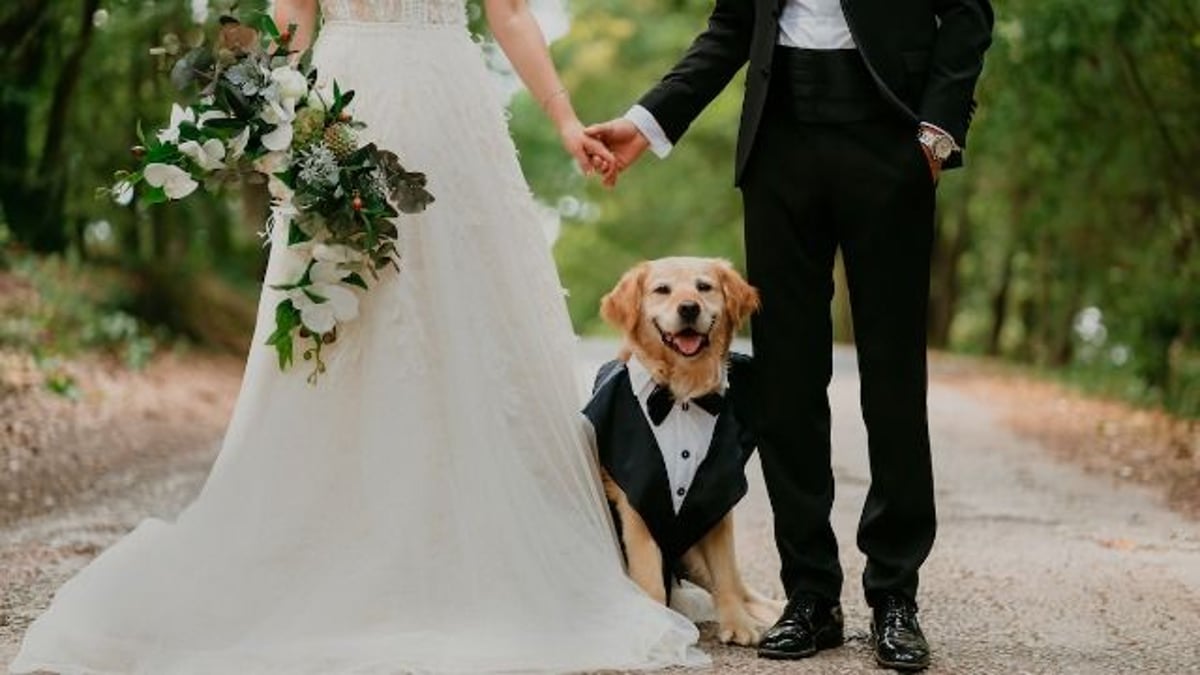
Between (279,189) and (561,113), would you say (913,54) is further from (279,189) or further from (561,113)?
(279,189)

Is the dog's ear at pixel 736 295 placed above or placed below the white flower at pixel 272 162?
below

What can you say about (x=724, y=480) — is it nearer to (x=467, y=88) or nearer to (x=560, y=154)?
(x=467, y=88)

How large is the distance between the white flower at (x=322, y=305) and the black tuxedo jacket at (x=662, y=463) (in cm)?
82

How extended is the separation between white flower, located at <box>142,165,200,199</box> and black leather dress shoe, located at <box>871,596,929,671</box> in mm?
2227

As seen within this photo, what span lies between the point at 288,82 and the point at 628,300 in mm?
1210

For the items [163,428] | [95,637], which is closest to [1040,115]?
[163,428]

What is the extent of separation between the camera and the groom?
4.48 metres

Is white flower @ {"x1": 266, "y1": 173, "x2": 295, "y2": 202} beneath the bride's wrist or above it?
beneath

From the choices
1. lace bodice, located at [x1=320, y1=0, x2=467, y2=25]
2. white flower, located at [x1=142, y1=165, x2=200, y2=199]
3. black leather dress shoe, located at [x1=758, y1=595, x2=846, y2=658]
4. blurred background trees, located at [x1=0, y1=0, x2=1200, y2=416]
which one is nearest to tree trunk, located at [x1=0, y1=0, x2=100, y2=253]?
blurred background trees, located at [x1=0, y1=0, x2=1200, y2=416]

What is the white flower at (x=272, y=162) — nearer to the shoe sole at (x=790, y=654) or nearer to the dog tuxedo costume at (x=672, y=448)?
the dog tuxedo costume at (x=672, y=448)

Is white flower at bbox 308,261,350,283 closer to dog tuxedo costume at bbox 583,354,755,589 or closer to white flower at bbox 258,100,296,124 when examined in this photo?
white flower at bbox 258,100,296,124

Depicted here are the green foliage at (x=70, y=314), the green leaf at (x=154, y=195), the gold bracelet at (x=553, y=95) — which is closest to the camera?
the green leaf at (x=154, y=195)

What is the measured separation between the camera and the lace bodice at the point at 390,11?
4.63 m

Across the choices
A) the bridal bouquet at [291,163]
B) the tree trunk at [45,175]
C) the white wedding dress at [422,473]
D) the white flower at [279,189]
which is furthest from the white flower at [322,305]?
the tree trunk at [45,175]
